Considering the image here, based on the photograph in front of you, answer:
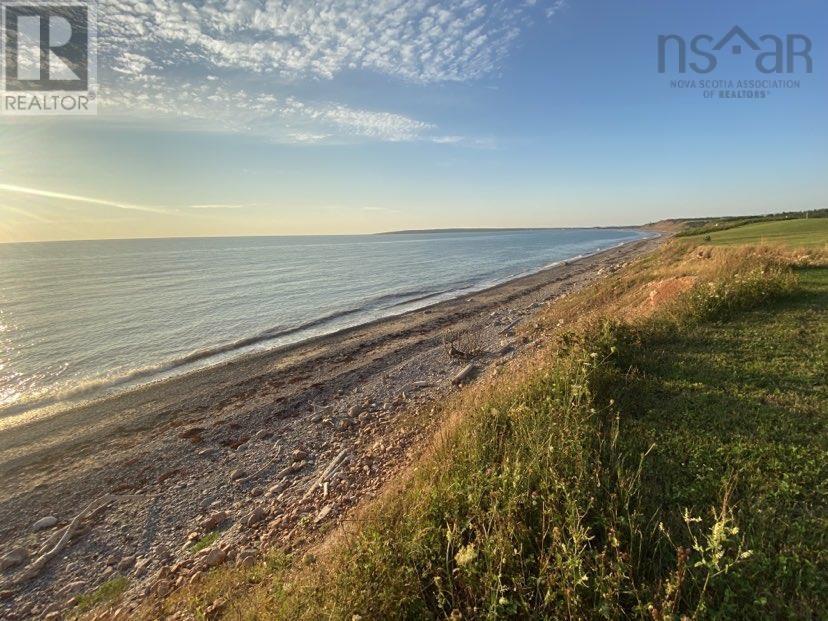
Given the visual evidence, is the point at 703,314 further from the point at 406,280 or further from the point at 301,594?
the point at 406,280

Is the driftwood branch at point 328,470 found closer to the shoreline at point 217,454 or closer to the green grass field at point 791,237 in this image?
the shoreline at point 217,454

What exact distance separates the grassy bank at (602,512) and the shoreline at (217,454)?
1.70 meters

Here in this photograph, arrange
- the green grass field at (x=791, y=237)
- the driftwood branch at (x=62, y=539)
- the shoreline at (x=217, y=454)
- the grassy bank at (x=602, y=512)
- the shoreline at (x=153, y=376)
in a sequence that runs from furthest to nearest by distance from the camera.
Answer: the green grass field at (x=791, y=237) < the shoreline at (x=153, y=376) < the shoreline at (x=217, y=454) < the driftwood branch at (x=62, y=539) < the grassy bank at (x=602, y=512)

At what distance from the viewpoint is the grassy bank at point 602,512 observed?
9.52 feet

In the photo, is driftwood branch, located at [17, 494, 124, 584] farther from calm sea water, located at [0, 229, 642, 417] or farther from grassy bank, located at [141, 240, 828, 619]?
calm sea water, located at [0, 229, 642, 417]

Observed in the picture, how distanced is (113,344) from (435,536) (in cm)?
2095

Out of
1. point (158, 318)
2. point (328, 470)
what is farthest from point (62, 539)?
point (158, 318)

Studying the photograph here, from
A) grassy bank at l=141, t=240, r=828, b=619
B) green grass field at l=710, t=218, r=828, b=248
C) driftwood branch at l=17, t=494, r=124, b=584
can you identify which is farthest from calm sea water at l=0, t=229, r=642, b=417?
green grass field at l=710, t=218, r=828, b=248

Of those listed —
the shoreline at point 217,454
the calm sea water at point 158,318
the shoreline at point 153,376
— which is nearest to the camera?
the shoreline at point 217,454

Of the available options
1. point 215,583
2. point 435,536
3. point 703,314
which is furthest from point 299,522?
point 703,314

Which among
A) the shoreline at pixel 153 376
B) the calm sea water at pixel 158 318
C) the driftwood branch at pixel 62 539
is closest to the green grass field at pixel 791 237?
the calm sea water at pixel 158 318

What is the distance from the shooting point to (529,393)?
600cm

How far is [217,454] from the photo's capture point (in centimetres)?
898

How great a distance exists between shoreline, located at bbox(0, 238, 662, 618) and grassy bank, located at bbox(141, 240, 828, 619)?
1.70 m
